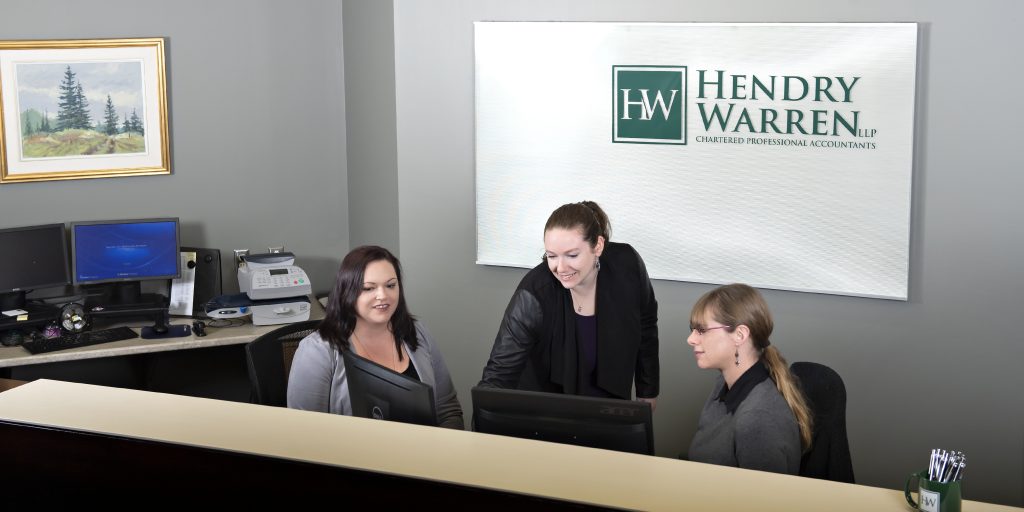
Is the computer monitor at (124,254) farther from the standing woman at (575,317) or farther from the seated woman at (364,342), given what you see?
the standing woman at (575,317)

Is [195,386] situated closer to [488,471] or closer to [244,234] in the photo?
[244,234]

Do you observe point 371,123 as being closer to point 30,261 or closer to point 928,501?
point 30,261

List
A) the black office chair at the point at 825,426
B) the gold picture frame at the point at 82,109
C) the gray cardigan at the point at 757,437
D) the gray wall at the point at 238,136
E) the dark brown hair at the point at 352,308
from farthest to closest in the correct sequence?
the gray wall at the point at 238,136
the gold picture frame at the point at 82,109
the dark brown hair at the point at 352,308
the black office chair at the point at 825,426
the gray cardigan at the point at 757,437

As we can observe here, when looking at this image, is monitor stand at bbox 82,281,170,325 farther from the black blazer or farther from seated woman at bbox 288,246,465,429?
the black blazer

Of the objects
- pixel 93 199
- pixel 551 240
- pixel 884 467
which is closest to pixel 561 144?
pixel 551 240

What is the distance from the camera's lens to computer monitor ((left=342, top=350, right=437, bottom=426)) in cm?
224

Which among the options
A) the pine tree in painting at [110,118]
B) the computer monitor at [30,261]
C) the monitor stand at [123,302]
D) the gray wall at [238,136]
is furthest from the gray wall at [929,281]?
the computer monitor at [30,261]

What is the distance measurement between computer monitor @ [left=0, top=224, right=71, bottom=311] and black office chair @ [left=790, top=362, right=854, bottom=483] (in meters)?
3.59

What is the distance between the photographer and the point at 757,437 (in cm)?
261

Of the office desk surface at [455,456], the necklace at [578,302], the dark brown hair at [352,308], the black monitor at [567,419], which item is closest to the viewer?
the office desk surface at [455,456]

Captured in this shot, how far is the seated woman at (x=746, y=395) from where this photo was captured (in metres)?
2.61

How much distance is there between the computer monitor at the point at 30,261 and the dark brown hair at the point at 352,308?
7.91 ft

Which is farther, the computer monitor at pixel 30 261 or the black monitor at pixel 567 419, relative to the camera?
the computer monitor at pixel 30 261

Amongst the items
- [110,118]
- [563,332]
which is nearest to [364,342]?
[563,332]
